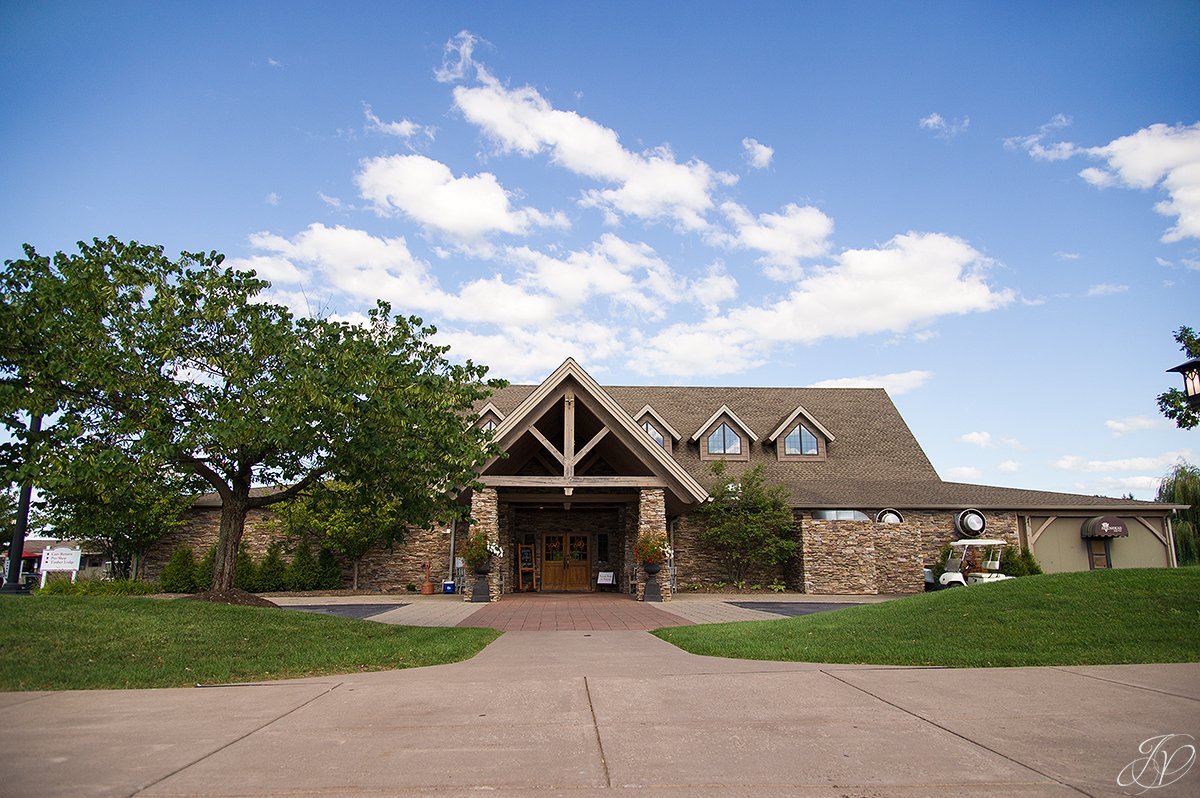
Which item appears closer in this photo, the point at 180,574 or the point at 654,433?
the point at 180,574

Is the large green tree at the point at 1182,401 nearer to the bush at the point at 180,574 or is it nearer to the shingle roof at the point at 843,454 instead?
the shingle roof at the point at 843,454

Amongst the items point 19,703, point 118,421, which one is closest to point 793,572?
point 118,421

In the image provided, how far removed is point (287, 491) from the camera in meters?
14.0

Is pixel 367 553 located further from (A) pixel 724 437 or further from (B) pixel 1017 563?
(B) pixel 1017 563

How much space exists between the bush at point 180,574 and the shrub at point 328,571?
3186 millimetres

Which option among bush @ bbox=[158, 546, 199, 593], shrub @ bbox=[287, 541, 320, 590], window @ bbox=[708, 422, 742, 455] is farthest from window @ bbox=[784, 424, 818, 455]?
bush @ bbox=[158, 546, 199, 593]

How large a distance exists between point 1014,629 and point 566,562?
17.8 meters

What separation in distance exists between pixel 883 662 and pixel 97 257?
1292 centimetres

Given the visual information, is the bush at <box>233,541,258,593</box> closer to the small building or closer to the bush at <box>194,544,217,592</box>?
the bush at <box>194,544,217,592</box>

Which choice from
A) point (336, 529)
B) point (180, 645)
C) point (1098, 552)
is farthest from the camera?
point (1098, 552)

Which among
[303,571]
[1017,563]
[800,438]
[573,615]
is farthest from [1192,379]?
[303,571]

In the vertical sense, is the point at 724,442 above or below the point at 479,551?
above

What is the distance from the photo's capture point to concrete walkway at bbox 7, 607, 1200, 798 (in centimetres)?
415

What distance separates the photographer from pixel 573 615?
617 inches
